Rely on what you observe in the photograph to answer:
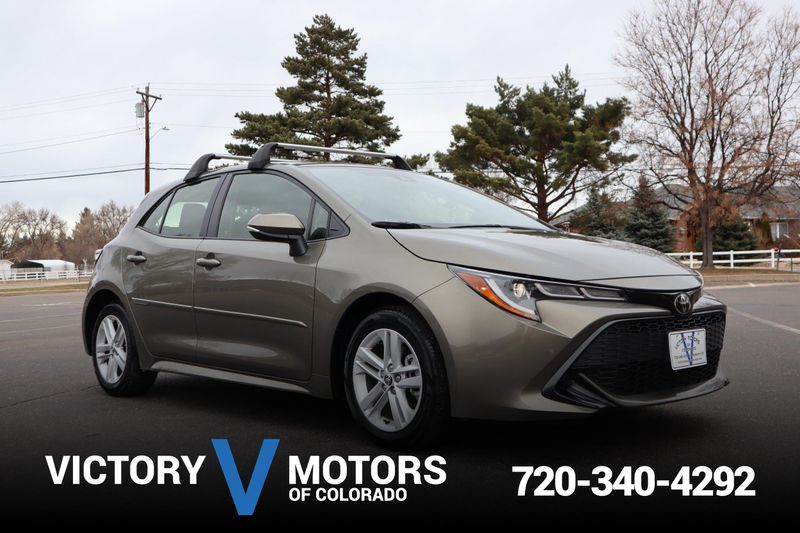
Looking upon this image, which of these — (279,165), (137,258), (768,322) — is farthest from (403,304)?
(768,322)

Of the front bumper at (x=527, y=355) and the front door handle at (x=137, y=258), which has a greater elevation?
the front door handle at (x=137, y=258)

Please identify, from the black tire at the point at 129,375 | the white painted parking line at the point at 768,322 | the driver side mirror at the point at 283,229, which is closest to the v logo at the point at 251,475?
the driver side mirror at the point at 283,229

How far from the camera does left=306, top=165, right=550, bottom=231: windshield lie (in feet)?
16.0

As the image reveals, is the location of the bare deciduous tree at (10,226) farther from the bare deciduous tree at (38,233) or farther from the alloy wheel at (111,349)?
the alloy wheel at (111,349)

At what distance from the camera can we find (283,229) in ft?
15.2

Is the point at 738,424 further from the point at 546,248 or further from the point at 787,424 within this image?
the point at 546,248

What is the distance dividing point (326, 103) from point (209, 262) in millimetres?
38836

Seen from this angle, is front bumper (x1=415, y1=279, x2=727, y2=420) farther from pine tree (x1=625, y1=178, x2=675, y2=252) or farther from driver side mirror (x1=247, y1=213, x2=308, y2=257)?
pine tree (x1=625, y1=178, x2=675, y2=252)

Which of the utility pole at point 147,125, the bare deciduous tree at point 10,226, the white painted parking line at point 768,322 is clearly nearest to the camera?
the white painted parking line at point 768,322

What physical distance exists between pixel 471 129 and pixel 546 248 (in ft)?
144

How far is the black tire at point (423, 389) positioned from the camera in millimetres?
4012

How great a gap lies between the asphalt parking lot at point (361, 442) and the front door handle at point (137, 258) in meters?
0.96

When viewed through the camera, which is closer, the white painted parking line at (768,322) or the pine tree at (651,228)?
the white painted parking line at (768,322)

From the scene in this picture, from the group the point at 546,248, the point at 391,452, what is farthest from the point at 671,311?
the point at 391,452
